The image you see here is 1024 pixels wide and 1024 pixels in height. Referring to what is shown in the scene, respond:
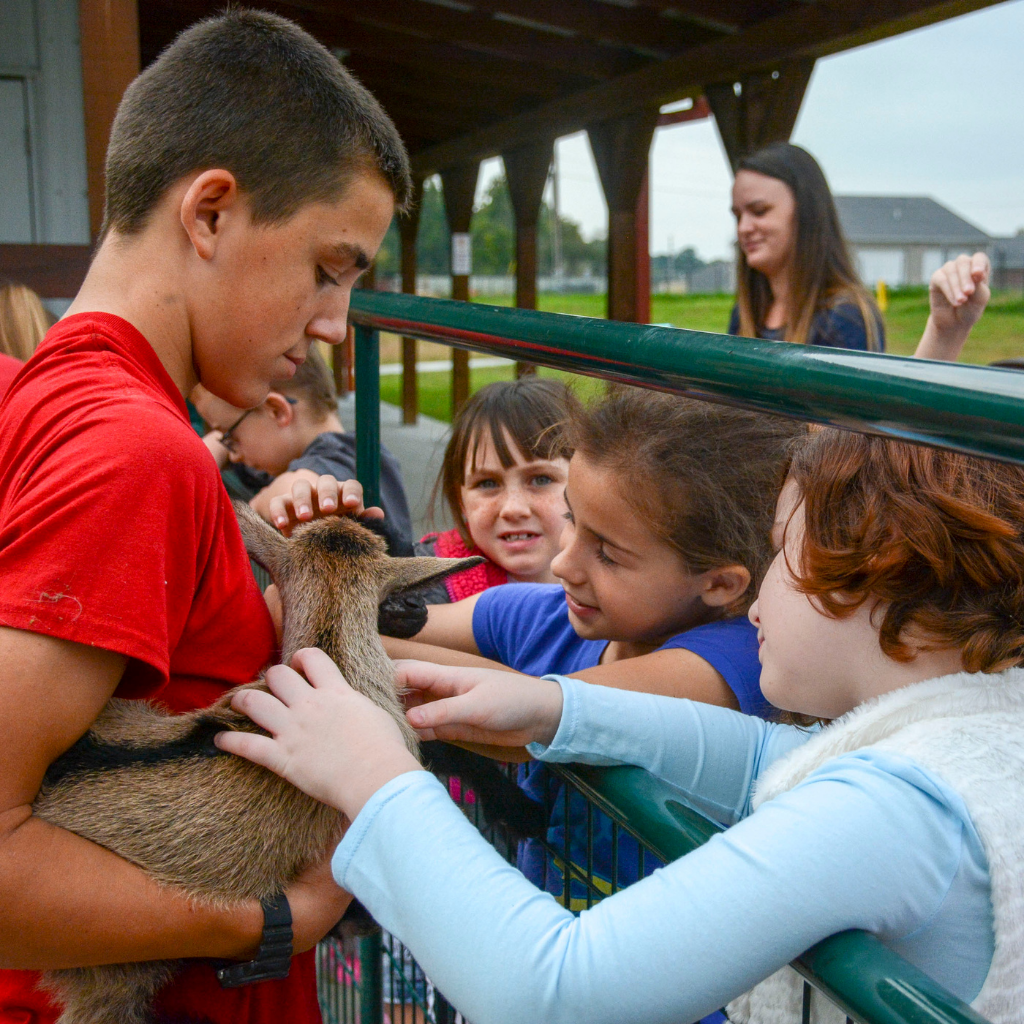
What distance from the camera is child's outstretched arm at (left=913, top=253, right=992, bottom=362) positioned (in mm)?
2990

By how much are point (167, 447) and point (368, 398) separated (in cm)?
146

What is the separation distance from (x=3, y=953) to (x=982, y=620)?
1246 mm

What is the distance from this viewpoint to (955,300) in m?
2.98

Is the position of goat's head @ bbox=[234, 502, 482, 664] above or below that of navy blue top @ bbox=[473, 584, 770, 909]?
above

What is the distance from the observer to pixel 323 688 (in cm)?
133

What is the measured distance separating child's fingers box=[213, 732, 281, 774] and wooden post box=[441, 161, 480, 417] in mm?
10286

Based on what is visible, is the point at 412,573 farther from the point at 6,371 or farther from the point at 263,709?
the point at 6,371

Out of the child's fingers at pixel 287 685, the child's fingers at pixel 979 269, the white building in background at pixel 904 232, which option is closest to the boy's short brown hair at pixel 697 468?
the child's fingers at pixel 287 685

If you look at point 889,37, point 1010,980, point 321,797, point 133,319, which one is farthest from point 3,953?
point 889,37

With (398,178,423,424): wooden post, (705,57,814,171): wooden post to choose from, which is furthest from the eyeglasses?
(398,178,423,424): wooden post

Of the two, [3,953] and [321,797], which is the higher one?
[321,797]

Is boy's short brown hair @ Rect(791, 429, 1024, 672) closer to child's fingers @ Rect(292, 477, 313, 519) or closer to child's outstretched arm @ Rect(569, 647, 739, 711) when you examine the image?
child's outstretched arm @ Rect(569, 647, 739, 711)

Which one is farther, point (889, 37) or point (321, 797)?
point (889, 37)

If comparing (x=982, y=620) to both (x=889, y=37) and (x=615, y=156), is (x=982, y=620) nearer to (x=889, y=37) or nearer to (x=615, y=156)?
(x=889, y=37)
